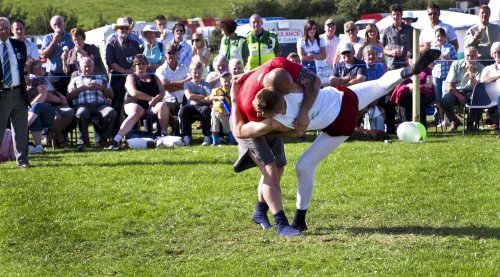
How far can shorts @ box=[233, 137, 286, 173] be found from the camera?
349 inches

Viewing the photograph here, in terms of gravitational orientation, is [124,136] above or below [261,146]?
below

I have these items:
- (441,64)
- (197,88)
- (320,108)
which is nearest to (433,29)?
(441,64)

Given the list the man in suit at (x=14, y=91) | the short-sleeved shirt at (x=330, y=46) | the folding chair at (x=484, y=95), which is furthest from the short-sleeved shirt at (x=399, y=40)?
the man in suit at (x=14, y=91)

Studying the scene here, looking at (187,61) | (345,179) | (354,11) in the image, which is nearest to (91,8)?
(354,11)

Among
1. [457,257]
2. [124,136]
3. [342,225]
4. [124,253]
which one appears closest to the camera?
[457,257]

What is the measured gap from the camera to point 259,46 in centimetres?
1709

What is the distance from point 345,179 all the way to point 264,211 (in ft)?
8.47

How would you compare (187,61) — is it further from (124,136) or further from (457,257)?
(457,257)

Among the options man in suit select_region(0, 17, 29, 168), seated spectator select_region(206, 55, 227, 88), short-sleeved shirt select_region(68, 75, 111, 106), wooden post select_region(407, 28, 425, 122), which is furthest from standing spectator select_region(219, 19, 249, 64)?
man in suit select_region(0, 17, 29, 168)

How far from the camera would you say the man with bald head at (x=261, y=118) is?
832 cm

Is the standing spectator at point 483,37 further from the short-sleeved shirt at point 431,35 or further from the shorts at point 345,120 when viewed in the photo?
the shorts at point 345,120

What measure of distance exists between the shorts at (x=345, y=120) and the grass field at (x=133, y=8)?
202ft

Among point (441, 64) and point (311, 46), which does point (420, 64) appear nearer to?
point (441, 64)

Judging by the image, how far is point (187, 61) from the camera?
18.2 meters
